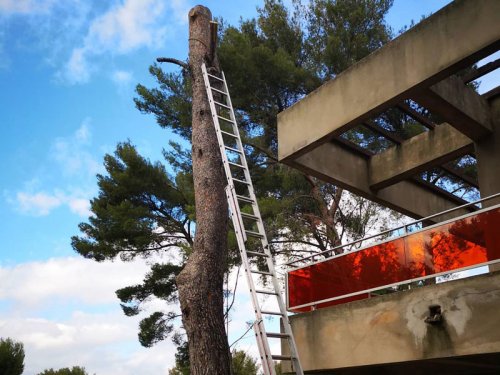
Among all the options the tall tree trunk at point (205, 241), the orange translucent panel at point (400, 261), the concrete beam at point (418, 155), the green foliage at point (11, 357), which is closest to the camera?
the tall tree trunk at point (205, 241)

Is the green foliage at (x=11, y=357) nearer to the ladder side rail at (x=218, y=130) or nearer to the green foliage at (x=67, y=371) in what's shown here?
the green foliage at (x=67, y=371)

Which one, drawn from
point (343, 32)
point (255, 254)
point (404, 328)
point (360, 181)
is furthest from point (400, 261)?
point (343, 32)

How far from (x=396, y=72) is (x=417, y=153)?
307 cm

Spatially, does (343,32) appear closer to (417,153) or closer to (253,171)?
(253,171)

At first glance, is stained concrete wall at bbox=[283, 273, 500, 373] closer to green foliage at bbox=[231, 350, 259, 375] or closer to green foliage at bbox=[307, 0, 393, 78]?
green foliage at bbox=[307, 0, 393, 78]

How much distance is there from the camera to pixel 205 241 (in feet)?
20.6

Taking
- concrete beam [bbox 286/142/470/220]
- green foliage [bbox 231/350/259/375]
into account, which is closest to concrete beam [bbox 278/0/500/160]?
concrete beam [bbox 286/142/470/220]

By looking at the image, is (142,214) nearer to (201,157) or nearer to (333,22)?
(333,22)

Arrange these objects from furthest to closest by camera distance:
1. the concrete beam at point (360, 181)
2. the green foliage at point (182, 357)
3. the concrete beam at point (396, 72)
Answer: the green foliage at point (182, 357), the concrete beam at point (360, 181), the concrete beam at point (396, 72)

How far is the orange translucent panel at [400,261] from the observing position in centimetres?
581

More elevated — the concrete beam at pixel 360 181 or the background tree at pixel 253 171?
the background tree at pixel 253 171

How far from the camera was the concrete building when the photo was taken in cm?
557

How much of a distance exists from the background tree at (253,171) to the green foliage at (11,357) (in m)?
10.9

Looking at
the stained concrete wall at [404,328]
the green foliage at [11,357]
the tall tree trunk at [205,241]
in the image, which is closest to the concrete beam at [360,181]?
the tall tree trunk at [205,241]
